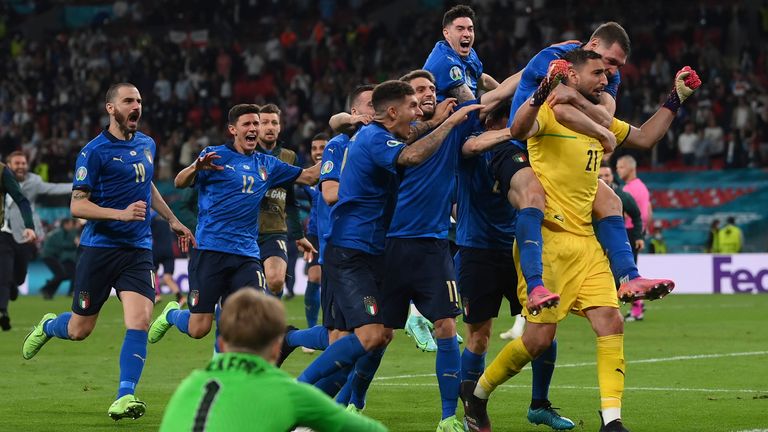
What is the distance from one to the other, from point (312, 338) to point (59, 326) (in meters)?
2.48

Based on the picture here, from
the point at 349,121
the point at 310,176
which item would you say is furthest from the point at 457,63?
the point at 310,176

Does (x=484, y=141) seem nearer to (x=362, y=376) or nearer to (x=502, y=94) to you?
(x=502, y=94)

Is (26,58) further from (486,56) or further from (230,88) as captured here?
(486,56)

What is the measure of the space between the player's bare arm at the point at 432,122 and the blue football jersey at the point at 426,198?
0.42 feet

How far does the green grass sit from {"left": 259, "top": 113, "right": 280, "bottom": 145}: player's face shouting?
88.6 inches

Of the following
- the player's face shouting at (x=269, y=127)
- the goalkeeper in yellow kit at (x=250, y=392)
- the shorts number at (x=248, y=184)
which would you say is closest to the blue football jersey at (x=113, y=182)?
the shorts number at (x=248, y=184)

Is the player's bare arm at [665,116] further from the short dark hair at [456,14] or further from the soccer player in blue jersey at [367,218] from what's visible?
the short dark hair at [456,14]

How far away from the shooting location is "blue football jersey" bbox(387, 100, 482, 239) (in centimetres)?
872

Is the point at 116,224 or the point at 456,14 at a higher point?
the point at 456,14

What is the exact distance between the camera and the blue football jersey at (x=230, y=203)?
430 inches

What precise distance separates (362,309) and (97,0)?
36.0m

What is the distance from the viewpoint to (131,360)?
978 cm

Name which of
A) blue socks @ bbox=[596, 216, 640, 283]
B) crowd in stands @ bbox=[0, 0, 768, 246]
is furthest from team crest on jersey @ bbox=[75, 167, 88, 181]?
crowd in stands @ bbox=[0, 0, 768, 246]

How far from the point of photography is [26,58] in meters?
38.8
